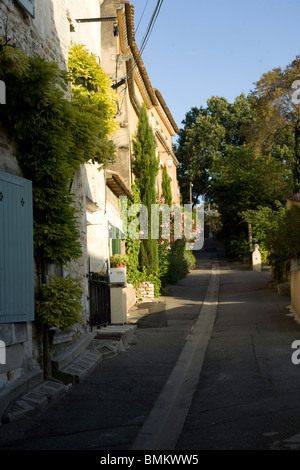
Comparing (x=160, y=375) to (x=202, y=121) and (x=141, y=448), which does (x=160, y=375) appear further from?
(x=202, y=121)

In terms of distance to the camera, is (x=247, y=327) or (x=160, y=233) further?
(x=160, y=233)

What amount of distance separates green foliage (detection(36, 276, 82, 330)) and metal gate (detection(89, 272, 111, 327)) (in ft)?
11.0

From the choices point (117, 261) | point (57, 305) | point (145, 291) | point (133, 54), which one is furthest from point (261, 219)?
point (57, 305)

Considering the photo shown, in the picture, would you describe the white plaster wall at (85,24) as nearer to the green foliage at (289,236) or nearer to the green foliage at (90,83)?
the green foliage at (90,83)

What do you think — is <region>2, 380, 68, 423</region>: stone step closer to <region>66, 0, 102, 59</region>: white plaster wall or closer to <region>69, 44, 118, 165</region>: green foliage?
<region>69, 44, 118, 165</region>: green foliage

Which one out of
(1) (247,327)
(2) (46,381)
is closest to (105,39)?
(1) (247,327)

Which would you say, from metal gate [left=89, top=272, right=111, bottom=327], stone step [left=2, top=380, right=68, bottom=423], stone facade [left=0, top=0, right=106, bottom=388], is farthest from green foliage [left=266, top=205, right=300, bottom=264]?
stone step [left=2, top=380, right=68, bottom=423]

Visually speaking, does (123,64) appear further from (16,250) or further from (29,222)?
(16,250)

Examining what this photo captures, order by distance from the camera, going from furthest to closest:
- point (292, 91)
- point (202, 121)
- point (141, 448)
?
point (202, 121), point (292, 91), point (141, 448)

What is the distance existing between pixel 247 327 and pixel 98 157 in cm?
593

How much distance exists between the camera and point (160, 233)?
24.0m

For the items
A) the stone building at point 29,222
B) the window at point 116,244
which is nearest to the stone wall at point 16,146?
the stone building at point 29,222

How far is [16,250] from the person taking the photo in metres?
7.24
